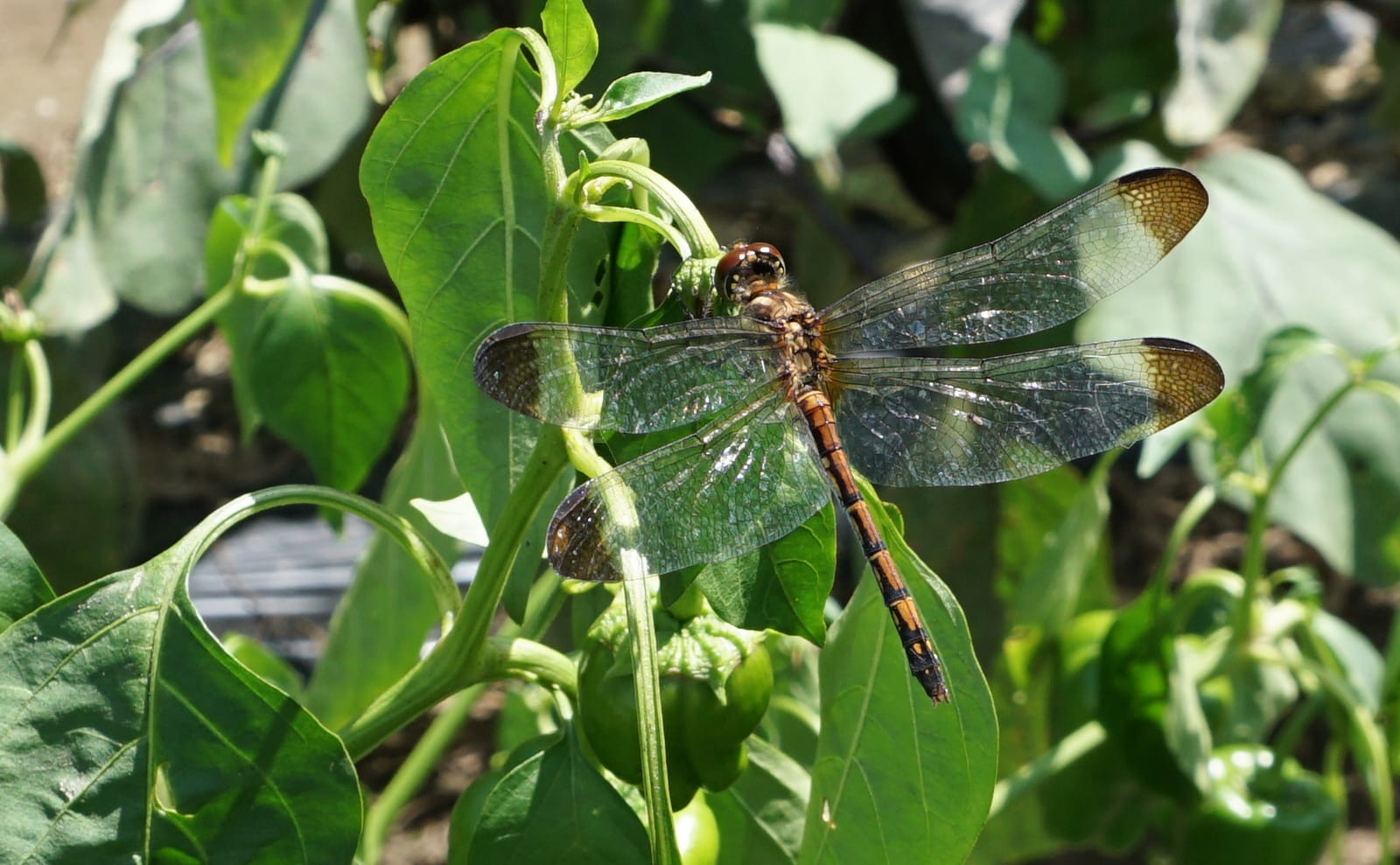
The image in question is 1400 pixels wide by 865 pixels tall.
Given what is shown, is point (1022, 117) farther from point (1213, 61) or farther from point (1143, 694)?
point (1143, 694)

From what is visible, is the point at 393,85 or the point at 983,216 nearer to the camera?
the point at 983,216

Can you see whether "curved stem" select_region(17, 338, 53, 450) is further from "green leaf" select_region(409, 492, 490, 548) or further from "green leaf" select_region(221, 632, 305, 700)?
"green leaf" select_region(409, 492, 490, 548)

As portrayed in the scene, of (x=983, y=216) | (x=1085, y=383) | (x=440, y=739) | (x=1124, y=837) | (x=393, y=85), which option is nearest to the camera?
(x=1085, y=383)

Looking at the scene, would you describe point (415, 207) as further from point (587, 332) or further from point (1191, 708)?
point (1191, 708)

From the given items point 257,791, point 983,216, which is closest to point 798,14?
point 983,216

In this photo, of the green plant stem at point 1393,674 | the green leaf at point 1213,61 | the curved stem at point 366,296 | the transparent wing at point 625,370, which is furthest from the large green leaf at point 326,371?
the green leaf at point 1213,61

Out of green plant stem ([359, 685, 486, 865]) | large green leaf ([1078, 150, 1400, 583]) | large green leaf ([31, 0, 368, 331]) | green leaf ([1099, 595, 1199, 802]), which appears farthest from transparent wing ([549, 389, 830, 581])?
large green leaf ([31, 0, 368, 331])
